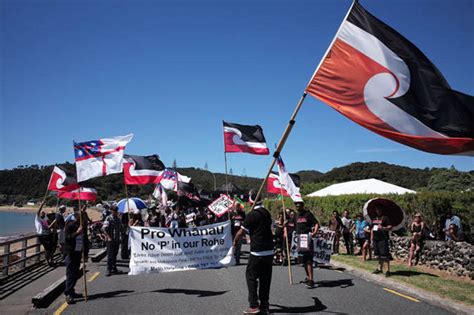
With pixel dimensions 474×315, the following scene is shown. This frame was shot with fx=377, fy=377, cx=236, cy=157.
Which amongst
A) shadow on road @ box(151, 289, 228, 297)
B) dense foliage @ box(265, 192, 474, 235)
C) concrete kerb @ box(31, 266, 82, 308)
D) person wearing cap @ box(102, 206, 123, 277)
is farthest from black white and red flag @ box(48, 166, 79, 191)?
dense foliage @ box(265, 192, 474, 235)

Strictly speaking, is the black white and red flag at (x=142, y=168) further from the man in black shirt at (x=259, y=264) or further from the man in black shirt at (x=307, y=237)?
the man in black shirt at (x=259, y=264)

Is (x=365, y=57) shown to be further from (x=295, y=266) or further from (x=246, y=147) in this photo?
(x=295, y=266)

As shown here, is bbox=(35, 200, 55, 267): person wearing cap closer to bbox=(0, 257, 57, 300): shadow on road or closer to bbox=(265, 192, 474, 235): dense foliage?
bbox=(0, 257, 57, 300): shadow on road

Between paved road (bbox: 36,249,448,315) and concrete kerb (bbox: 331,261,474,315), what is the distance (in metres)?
0.33

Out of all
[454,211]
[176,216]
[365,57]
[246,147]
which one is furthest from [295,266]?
[365,57]

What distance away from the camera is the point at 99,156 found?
937 cm

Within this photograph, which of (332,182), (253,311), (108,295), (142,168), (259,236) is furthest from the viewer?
(332,182)

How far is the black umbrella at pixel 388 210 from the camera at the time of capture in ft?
41.6

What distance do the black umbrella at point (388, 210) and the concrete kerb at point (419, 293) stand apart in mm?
2250

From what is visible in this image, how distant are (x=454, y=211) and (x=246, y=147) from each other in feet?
25.7

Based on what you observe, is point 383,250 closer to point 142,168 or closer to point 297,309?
point 297,309

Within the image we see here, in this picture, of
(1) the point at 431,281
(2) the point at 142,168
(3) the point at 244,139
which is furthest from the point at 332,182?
(1) the point at 431,281

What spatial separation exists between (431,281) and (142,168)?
37.8 ft

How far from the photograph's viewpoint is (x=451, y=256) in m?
11.1
